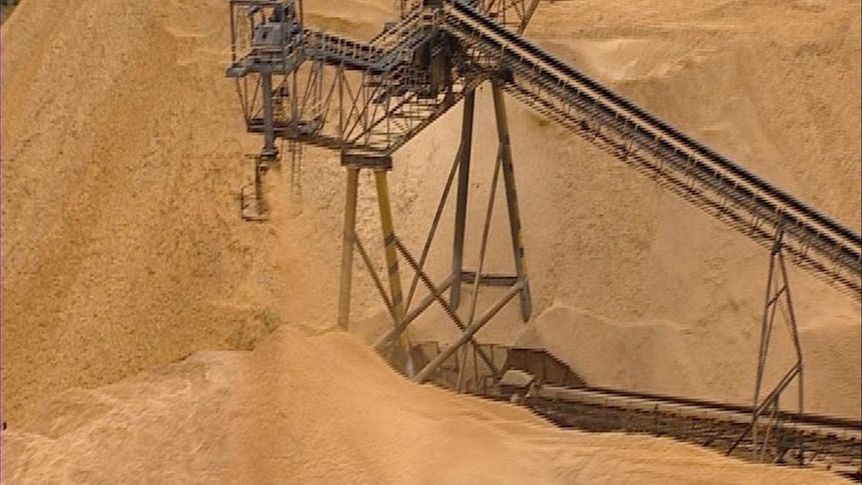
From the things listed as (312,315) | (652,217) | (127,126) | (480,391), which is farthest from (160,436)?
(652,217)

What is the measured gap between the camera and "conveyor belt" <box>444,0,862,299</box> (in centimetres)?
945

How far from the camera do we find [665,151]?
32.2 ft

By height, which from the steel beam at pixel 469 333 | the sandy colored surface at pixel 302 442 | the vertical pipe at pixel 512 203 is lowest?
the sandy colored surface at pixel 302 442

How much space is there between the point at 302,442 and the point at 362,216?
635cm

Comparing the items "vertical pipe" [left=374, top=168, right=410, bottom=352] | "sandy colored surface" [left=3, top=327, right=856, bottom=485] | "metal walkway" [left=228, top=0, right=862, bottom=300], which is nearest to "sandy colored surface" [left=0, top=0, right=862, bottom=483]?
"sandy colored surface" [left=3, top=327, right=856, bottom=485]

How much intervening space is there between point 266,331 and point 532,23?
6383mm

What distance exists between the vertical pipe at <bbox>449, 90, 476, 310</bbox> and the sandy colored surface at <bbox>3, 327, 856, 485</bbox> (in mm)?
3571

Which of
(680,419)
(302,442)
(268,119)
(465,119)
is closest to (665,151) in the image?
(680,419)

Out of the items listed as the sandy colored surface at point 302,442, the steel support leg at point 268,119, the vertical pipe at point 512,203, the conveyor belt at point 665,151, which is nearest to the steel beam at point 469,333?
the vertical pipe at point 512,203

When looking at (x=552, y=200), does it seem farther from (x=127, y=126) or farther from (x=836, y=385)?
(x=127, y=126)

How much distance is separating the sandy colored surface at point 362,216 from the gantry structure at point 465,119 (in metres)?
0.82

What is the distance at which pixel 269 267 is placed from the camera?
37.1 feet

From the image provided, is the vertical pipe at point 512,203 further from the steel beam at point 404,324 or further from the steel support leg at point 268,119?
the steel support leg at point 268,119

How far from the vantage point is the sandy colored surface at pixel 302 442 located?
24.8 ft
